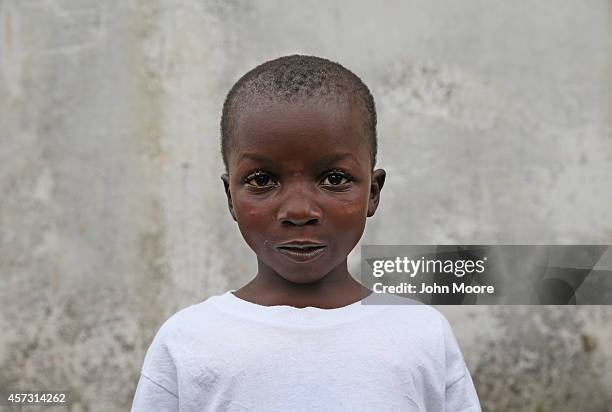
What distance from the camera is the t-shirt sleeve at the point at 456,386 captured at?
1.36 metres

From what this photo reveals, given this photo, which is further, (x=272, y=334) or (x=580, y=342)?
(x=580, y=342)

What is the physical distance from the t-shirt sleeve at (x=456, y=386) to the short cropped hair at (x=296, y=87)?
366 millimetres

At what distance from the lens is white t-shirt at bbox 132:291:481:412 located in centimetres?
125

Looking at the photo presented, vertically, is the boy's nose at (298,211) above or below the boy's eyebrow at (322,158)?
below

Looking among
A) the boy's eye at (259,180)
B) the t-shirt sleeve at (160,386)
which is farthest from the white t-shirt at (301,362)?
the boy's eye at (259,180)

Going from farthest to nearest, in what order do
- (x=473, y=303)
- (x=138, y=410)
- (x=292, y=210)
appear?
(x=473, y=303)
(x=138, y=410)
(x=292, y=210)

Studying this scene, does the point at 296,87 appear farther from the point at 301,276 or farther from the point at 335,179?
the point at 301,276

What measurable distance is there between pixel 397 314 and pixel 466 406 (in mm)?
207

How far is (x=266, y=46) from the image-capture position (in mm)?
2762

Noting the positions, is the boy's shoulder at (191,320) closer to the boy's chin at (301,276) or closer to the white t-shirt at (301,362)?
Result: the white t-shirt at (301,362)

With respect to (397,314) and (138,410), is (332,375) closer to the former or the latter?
(397,314)

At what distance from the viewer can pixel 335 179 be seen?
1247mm

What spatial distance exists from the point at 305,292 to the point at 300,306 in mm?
26

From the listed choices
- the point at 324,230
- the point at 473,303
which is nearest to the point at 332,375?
the point at 324,230
